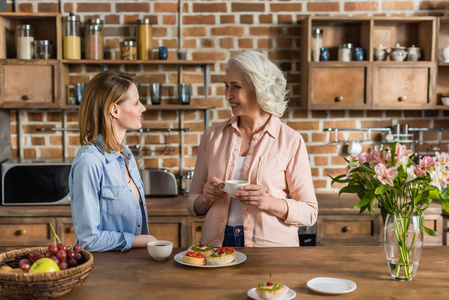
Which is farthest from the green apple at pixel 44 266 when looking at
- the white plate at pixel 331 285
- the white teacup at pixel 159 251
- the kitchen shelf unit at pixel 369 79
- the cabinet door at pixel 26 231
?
the kitchen shelf unit at pixel 369 79

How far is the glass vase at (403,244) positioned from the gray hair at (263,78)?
2.73 feet

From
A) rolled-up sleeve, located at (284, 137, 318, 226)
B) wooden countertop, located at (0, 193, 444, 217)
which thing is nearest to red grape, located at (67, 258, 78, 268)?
rolled-up sleeve, located at (284, 137, 318, 226)

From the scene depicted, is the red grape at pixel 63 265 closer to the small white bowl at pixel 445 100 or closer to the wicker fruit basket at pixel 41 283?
the wicker fruit basket at pixel 41 283

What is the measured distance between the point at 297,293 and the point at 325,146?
94.4 inches

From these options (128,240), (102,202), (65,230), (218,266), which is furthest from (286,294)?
(65,230)

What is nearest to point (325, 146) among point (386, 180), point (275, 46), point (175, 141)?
point (275, 46)

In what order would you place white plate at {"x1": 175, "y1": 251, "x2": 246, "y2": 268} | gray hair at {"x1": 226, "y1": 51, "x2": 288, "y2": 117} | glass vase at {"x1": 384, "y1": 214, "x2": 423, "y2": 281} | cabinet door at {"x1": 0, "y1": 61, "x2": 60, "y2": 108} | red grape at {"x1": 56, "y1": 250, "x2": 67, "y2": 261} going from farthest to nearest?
1. cabinet door at {"x1": 0, "y1": 61, "x2": 60, "y2": 108}
2. gray hair at {"x1": 226, "y1": 51, "x2": 288, "y2": 117}
3. white plate at {"x1": 175, "y1": 251, "x2": 246, "y2": 268}
4. glass vase at {"x1": 384, "y1": 214, "x2": 423, "y2": 281}
5. red grape at {"x1": 56, "y1": 250, "x2": 67, "y2": 261}

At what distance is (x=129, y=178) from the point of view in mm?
2178

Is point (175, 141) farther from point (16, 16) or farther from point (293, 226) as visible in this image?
point (293, 226)

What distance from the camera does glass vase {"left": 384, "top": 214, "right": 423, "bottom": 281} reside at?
163 centimetres

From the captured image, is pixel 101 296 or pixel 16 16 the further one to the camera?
pixel 16 16

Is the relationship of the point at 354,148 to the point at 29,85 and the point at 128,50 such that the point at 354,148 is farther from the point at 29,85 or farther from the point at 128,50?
the point at 29,85

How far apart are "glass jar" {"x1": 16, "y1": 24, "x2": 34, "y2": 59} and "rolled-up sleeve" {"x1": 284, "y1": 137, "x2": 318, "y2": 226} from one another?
6.94ft

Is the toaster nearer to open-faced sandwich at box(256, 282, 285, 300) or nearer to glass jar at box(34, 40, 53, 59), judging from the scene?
glass jar at box(34, 40, 53, 59)
